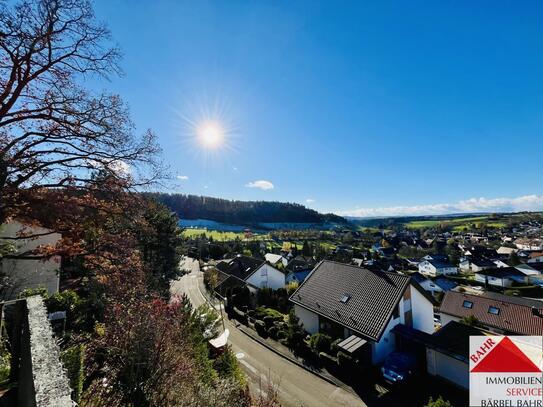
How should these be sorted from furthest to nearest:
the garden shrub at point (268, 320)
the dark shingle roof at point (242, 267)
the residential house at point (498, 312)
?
1. the dark shingle roof at point (242, 267)
2. the residential house at point (498, 312)
3. the garden shrub at point (268, 320)

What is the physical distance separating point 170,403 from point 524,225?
231 m

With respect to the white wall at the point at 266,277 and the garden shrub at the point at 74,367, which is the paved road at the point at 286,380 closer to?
the garden shrub at the point at 74,367

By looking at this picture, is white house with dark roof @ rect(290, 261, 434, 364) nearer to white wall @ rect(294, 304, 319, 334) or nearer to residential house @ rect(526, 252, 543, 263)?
white wall @ rect(294, 304, 319, 334)

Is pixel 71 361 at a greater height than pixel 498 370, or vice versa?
pixel 71 361

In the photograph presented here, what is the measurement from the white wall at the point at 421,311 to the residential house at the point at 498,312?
9.55 metres

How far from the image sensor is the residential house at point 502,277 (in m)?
55.8

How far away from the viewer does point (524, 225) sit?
538ft

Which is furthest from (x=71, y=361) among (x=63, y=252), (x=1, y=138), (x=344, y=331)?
(x=344, y=331)

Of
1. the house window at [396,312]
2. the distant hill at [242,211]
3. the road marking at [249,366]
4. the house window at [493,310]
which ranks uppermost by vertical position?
the distant hill at [242,211]

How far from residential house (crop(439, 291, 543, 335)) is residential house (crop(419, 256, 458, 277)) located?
149 ft

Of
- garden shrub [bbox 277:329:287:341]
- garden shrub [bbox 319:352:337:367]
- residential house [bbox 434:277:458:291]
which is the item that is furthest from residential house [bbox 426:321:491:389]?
residential house [bbox 434:277:458:291]

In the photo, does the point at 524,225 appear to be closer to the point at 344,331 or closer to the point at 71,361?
the point at 344,331

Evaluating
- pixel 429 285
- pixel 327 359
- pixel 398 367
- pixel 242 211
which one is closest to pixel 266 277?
pixel 327 359

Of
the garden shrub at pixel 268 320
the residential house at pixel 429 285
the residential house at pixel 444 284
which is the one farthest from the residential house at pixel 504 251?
the garden shrub at pixel 268 320
